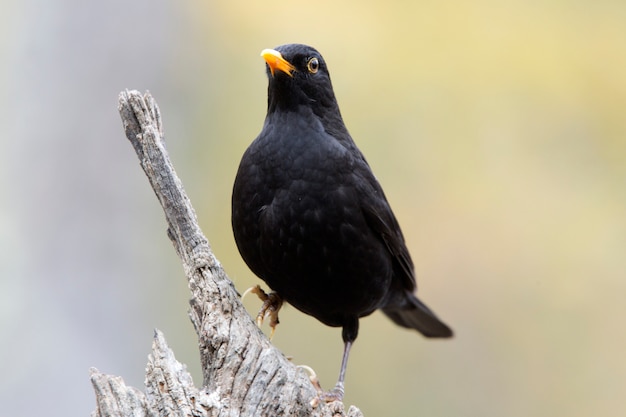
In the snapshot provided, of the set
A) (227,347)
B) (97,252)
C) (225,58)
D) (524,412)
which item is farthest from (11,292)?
(524,412)

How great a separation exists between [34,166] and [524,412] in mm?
5333

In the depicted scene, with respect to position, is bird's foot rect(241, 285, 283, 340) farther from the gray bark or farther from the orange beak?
the orange beak

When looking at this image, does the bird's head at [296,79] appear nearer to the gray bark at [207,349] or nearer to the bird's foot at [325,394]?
the gray bark at [207,349]

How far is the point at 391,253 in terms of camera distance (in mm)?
5430

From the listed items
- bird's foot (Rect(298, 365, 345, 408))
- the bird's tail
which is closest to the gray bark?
bird's foot (Rect(298, 365, 345, 408))

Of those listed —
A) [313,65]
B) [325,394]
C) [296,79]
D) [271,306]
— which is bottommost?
[325,394]

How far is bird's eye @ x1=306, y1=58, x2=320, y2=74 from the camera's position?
16.9 feet

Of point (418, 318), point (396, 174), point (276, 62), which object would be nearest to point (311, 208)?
point (276, 62)

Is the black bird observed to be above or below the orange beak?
below

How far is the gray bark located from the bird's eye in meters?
1.28

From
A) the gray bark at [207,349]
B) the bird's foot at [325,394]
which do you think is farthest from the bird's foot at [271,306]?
the gray bark at [207,349]

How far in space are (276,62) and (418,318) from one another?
8.30 feet

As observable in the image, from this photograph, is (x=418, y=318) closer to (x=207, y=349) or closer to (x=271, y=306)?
(x=271, y=306)

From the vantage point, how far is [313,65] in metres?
5.16
